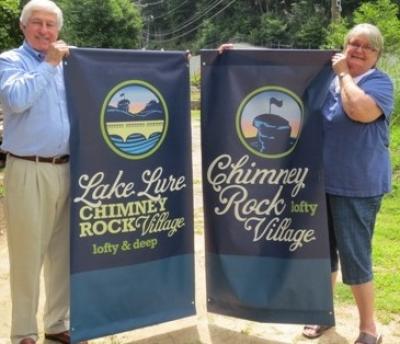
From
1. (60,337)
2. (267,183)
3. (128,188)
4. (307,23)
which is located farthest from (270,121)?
(307,23)

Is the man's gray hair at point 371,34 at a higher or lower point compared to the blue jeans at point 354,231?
higher

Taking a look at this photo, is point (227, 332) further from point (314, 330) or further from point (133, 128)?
point (133, 128)

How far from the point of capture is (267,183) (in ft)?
11.2

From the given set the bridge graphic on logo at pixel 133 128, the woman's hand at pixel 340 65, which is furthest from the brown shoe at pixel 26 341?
the woman's hand at pixel 340 65

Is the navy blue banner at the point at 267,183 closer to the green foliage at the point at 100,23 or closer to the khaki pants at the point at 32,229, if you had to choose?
the khaki pants at the point at 32,229

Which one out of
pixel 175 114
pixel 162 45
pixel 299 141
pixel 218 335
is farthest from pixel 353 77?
pixel 162 45

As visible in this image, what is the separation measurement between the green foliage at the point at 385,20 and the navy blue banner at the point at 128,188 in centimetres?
797

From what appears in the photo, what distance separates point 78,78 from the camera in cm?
305

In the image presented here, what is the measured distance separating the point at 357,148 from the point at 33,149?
1694 mm

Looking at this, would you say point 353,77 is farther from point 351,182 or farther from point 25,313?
point 25,313

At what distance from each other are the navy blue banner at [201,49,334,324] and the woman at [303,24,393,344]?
0.32ft

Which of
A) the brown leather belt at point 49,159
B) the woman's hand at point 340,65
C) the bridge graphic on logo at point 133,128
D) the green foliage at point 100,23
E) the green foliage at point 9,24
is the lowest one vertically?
the brown leather belt at point 49,159

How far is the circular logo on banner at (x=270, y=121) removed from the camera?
3.34 metres

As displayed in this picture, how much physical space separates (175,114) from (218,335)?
1384 millimetres
